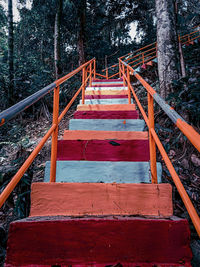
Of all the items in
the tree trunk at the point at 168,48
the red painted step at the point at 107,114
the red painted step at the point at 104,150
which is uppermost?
the tree trunk at the point at 168,48

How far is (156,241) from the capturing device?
2.89ft

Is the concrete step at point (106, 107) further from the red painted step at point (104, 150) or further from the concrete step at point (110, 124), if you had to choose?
the red painted step at point (104, 150)

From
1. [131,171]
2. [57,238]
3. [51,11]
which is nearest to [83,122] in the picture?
[131,171]

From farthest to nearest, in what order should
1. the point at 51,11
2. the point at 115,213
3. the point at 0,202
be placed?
1. the point at 51,11
2. the point at 115,213
3. the point at 0,202

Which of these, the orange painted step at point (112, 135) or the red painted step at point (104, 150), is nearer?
the red painted step at point (104, 150)

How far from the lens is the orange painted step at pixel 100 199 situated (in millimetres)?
1130

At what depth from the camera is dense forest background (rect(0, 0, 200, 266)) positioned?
2.46 meters

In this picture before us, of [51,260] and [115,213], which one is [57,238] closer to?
[51,260]

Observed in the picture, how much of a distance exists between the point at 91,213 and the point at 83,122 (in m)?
1.60

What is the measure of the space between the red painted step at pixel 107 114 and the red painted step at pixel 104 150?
1.05 metres

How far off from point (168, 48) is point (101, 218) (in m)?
3.95

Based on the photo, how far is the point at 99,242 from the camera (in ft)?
2.90

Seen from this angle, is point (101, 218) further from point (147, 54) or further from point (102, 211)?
point (147, 54)

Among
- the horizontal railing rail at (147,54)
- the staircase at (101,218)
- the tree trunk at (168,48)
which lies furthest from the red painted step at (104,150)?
the horizontal railing rail at (147,54)
